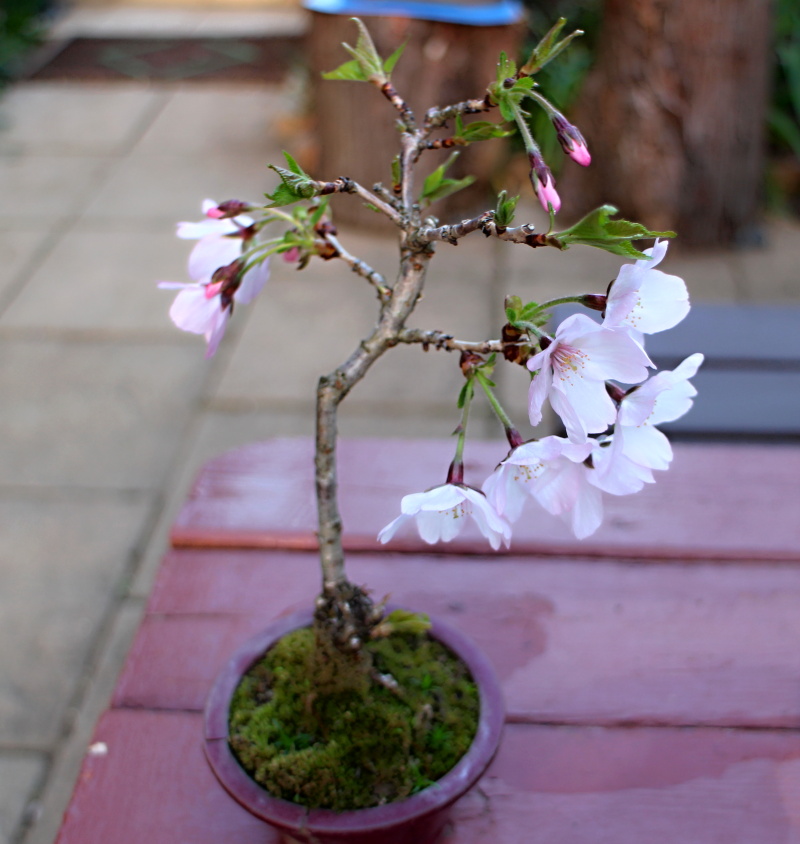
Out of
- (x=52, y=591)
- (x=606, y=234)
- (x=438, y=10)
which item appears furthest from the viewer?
(x=438, y=10)

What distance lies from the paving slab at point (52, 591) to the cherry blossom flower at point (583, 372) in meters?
1.42

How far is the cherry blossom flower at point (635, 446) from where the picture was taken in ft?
2.42

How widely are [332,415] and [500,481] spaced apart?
0.20 m

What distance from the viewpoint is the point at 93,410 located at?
2600mm

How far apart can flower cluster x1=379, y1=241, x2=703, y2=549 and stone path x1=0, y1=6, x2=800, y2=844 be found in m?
1.21

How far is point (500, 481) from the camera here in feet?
2.57

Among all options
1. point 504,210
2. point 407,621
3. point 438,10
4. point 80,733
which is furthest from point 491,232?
point 438,10

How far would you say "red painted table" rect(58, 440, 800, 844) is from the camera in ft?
3.48

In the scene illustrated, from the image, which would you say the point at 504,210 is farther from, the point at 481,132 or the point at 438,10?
the point at 438,10

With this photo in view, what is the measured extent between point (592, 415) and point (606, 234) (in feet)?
0.44

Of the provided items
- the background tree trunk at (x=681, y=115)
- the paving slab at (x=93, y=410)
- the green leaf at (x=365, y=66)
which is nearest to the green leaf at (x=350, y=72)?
the green leaf at (x=365, y=66)

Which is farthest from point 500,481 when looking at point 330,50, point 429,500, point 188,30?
point 188,30

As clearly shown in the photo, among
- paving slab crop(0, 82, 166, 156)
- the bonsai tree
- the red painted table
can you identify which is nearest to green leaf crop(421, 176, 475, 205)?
the bonsai tree

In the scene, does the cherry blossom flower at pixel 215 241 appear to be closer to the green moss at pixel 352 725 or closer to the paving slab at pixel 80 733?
the green moss at pixel 352 725
